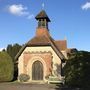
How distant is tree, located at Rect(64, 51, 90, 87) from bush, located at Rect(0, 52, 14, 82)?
13367 millimetres

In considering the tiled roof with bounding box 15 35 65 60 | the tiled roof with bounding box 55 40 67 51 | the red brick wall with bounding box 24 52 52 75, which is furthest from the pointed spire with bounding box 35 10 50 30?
the tiled roof with bounding box 55 40 67 51

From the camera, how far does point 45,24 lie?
47719mm

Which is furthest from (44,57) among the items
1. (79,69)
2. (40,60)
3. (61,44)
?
(79,69)

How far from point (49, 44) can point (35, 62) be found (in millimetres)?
3501

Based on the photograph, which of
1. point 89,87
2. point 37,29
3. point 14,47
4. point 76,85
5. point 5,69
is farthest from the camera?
point 14,47

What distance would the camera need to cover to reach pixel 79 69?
29719 mm

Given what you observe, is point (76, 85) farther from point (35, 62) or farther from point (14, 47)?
point (14, 47)

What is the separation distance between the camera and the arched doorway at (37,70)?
44.2 m

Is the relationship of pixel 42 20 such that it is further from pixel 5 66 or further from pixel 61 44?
pixel 5 66

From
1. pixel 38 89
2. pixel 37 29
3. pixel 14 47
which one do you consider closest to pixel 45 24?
pixel 37 29

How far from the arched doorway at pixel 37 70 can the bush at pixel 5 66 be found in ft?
11.9

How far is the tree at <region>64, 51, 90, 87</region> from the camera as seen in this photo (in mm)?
29002

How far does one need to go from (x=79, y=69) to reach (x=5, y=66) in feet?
51.5

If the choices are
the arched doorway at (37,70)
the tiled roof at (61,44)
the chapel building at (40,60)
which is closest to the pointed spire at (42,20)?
the chapel building at (40,60)
